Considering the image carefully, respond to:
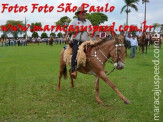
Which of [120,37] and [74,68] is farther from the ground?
[120,37]

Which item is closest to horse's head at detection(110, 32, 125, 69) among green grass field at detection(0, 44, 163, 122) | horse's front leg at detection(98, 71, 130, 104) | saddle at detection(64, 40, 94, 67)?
horse's front leg at detection(98, 71, 130, 104)

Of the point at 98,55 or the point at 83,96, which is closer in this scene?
the point at 98,55

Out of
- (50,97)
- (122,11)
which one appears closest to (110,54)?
(50,97)

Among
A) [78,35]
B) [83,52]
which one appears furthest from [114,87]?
[78,35]

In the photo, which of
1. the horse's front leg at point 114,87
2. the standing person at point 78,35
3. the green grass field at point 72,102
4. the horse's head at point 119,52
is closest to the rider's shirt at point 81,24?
the standing person at point 78,35

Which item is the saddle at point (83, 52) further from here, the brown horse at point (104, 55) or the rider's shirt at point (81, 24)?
the rider's shirt at point (81, 24)

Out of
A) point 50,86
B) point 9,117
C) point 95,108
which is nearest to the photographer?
point 9,117

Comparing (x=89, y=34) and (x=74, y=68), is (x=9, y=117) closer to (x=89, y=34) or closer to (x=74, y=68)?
(x=74, y=68)

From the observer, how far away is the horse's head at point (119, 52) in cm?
635

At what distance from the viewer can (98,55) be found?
270 inches

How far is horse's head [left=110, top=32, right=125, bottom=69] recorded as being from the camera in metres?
6.35

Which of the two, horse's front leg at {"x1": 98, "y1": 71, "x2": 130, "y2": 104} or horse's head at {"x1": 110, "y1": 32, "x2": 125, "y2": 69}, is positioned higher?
horse's head at {"x1": 110, "y1": 32, "x2": 125, "y2": 69}

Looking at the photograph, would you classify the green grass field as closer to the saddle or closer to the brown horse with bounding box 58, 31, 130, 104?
the brown horse with bounding box 58, 31, 130, 104

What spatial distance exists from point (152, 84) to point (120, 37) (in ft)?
12.6
